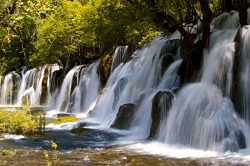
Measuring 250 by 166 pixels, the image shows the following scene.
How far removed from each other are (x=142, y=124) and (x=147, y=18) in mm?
4214

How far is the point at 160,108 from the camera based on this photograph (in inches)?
586

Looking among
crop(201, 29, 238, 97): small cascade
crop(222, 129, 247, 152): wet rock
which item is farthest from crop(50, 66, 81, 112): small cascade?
crop(222, 129, 247, 152): wet rock

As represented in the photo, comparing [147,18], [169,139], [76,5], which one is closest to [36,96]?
[76,5]

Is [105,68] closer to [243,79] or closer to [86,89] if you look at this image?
[86,89]

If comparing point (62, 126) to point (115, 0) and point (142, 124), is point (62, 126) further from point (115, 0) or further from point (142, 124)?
point (115, 0)

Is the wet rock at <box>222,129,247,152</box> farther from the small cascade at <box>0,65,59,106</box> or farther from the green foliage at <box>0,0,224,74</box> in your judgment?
the small cascade at <box>0,65,59,106</box>

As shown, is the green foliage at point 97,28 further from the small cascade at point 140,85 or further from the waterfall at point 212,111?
the waterfall at point 212,111

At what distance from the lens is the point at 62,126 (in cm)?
1866

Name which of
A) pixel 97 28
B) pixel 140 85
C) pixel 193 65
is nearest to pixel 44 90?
pixel 97 28

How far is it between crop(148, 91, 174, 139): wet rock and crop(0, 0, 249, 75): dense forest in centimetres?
197

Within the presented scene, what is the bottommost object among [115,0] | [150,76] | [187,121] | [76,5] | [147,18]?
[187,121]

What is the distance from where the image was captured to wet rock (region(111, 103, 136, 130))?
17256 mm

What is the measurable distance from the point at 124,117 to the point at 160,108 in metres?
2.94

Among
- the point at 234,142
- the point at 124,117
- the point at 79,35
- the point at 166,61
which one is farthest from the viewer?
the point at 79,35
